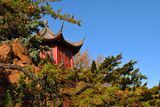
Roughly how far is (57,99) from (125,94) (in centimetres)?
131

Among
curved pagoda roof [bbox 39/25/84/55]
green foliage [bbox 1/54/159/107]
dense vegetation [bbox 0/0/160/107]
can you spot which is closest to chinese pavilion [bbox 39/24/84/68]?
curved pagoda roof [bbox 39/25/84/55]

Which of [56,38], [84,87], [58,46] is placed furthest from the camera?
[58,46]

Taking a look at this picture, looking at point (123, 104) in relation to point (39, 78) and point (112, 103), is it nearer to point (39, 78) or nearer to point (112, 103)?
point (112, 103)

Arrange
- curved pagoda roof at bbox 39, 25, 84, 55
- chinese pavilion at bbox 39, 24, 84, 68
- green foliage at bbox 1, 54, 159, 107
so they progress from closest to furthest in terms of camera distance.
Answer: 1. green foliage at bbox 1, 54, 159, 107
2. curved pagoda roof at bbox 39, 25, 84, 55
3. chinese pavilion at bbox 39, 24, 84, 68

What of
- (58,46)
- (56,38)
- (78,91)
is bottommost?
(78,91)

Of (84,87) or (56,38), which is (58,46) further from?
(84,87)

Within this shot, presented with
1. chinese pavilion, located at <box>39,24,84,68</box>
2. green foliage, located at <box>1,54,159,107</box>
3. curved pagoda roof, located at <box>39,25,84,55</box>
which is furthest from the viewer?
chinese pavilion, located at <box>39,24,84,68</box>

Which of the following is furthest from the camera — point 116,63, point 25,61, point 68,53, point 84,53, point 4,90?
point 84,53

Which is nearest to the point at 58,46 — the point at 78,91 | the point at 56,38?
the point at 56,38

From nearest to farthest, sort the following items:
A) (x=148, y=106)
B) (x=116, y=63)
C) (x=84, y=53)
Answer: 1. (x=148, y=106)
2. (x=116, y=63)
3. (x=84, y=53)

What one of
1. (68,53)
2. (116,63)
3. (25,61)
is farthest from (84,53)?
(116,63)

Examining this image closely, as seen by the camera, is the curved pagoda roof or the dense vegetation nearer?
the dense vegetation

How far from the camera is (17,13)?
10.3m

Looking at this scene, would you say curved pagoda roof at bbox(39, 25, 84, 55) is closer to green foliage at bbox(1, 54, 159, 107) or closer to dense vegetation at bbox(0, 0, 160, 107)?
dense vegetation at bbox(0, 0, 160, 107)
